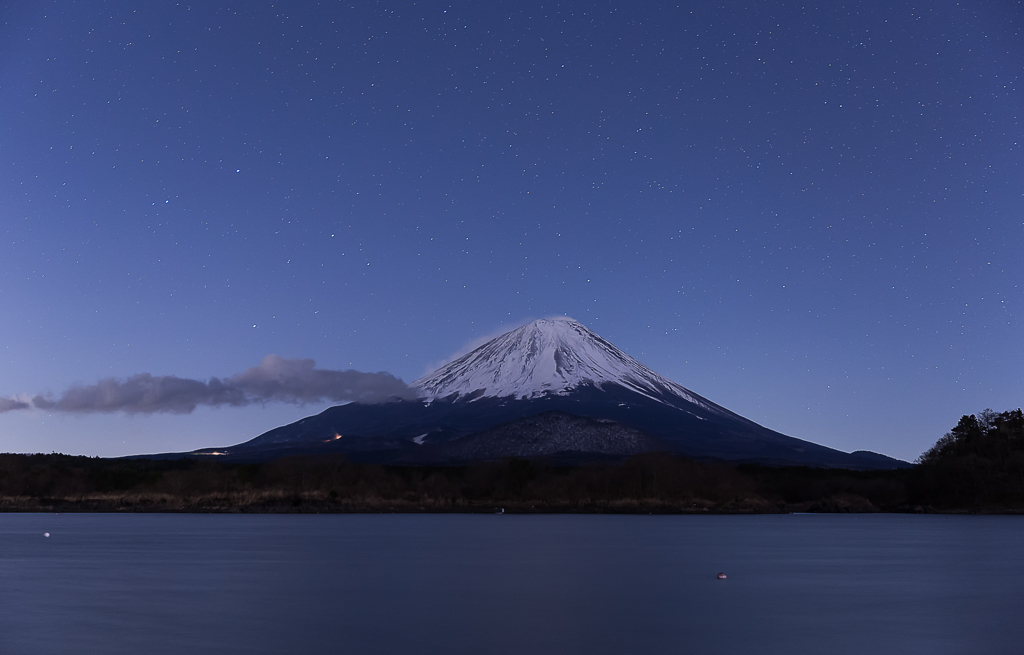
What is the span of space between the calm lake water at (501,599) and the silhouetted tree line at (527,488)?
6795cm

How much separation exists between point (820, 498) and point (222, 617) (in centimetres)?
13257

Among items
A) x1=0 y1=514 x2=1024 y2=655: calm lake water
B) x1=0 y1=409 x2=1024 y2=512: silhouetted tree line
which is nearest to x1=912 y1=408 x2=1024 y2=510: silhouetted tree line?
x1=0 y1=409 x2=1024 y2=512: silhouetted tree line

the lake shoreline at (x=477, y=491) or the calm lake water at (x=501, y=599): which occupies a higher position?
the lake shoreline at (x=477, y=491)

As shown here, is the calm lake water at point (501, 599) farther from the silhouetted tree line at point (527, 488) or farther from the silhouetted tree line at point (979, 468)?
the silhouetted tree line at point (979, 468)

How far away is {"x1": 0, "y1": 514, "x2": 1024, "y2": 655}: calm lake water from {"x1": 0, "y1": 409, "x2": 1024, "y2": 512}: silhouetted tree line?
67948 mm

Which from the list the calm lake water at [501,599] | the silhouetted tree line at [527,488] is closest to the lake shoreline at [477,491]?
the silhouetted tree line at [527,488]


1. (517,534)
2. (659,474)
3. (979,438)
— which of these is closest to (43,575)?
(517,534)

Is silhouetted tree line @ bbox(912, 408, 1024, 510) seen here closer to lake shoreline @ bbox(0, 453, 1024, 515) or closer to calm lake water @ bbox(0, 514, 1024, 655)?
lake shoreline @ bbox(0, 453, 1024, 515)

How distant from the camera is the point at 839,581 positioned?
27.6m

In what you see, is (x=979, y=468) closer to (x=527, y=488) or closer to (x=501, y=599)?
(x=527, y=488)

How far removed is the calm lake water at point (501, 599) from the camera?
1580cm

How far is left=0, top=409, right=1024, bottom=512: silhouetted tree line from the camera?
4250 inches

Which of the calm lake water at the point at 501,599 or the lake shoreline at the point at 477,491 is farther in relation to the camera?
the lake shoreline at the point at 477,491

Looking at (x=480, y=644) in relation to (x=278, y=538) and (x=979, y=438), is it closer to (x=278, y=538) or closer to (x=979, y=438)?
(x=278, y=538)
